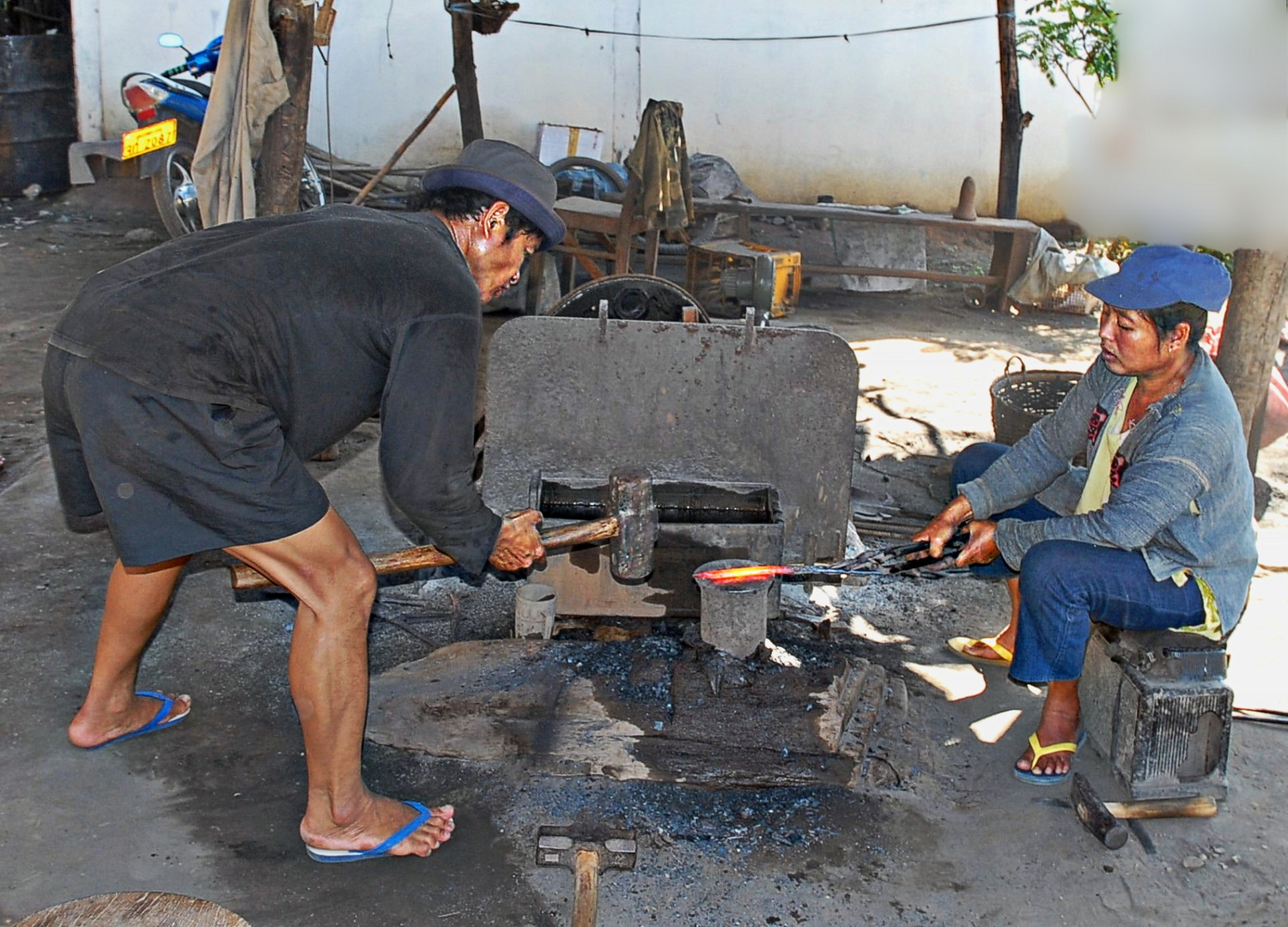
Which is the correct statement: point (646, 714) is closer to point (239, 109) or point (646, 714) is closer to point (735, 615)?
point (735, 615)

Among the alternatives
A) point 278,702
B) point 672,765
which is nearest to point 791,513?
point 672,765

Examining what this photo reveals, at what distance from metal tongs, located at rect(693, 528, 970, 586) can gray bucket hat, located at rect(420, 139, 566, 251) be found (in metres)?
1.13

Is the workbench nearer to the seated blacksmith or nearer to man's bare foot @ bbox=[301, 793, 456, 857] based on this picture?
the seated blacksmith

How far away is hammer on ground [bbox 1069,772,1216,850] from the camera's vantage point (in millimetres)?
3049

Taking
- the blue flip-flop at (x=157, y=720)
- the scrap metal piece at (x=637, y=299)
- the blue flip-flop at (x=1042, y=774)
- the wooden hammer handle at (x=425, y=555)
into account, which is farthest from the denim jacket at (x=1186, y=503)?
the scrap metal piece at (x=637, y=299)

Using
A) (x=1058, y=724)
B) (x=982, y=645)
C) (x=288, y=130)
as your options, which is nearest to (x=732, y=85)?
(x=288, y=130)

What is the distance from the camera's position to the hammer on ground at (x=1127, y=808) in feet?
10.0

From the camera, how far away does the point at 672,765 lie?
320 cm

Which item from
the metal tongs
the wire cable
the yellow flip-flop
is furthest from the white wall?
the metal tongs

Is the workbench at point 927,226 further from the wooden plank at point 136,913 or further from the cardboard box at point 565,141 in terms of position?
the wooden plank at point 136,913

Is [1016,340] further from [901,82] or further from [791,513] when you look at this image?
[791,513]

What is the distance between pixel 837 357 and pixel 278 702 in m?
2.08

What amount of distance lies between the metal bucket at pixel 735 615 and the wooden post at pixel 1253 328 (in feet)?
9.21

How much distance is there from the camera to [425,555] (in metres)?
3.06
